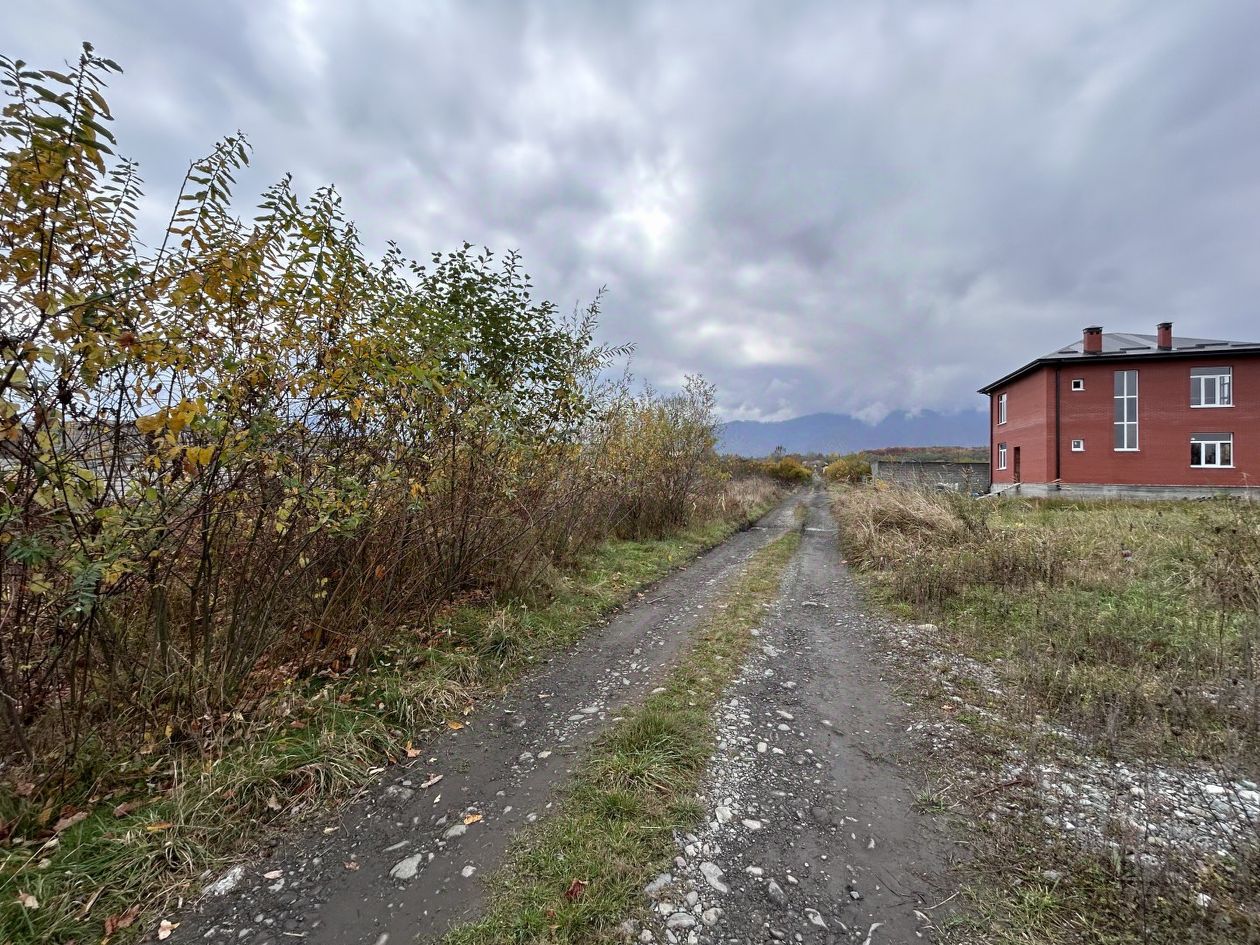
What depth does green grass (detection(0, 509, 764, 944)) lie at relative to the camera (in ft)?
6.48

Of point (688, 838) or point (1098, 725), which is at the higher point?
point (1098, 725)

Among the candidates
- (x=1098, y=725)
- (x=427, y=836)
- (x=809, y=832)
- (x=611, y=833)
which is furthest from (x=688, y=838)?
(x=1098, y=725)

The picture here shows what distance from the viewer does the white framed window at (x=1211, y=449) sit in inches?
894

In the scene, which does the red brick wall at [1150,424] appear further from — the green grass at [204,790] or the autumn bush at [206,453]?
the green grass at [204,790]

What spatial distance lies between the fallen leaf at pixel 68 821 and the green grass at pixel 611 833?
1.90m

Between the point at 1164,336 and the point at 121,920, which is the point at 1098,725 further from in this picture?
the point at 1164,336

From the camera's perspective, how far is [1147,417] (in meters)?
23.5

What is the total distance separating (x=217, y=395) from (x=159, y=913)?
2.16m

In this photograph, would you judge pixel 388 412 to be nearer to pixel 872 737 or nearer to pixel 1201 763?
pixel 872 737

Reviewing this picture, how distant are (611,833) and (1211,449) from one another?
34258mm

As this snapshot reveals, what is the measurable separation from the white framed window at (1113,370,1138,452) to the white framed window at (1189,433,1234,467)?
2.23 metres

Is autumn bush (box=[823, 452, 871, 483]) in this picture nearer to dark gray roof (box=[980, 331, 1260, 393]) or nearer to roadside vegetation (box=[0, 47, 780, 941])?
dark gray roof (box=[980, 331, 1260, 393])

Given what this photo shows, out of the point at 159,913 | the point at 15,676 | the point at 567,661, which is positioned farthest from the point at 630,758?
the point at 15,676

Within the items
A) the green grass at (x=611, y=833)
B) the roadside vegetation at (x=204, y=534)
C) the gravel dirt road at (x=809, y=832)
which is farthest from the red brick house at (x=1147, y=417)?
Result: the roadside vegetation at (x=204, y=534)
